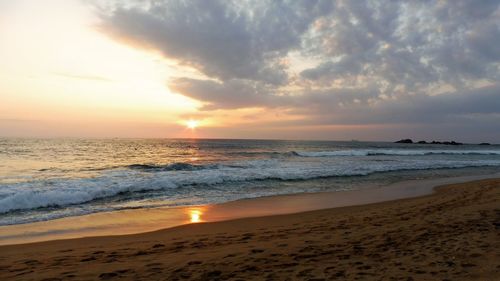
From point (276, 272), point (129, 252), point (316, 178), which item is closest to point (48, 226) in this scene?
point (129, 252)

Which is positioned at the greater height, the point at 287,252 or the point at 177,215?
the point at 287,252

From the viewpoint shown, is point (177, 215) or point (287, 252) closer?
point (287, 252)

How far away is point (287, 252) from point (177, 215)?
5277 millimetres

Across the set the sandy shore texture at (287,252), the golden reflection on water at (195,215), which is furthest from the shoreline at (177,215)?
the sandy shore texture at (287,252)

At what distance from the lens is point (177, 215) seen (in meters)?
10.3

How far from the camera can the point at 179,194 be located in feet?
47.1

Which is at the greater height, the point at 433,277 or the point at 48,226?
the point at 433,277

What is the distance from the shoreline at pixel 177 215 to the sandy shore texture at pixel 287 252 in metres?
0.73

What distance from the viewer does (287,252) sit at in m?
6.00

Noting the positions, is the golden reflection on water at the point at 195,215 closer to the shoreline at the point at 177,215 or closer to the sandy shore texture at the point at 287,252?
the shoreline at the point at 177,215

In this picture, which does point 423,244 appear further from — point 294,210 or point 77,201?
point 77,201

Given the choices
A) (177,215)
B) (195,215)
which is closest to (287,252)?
(195,215)

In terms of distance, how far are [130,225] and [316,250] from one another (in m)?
5.42

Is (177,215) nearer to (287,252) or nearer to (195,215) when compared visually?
(195,215)
